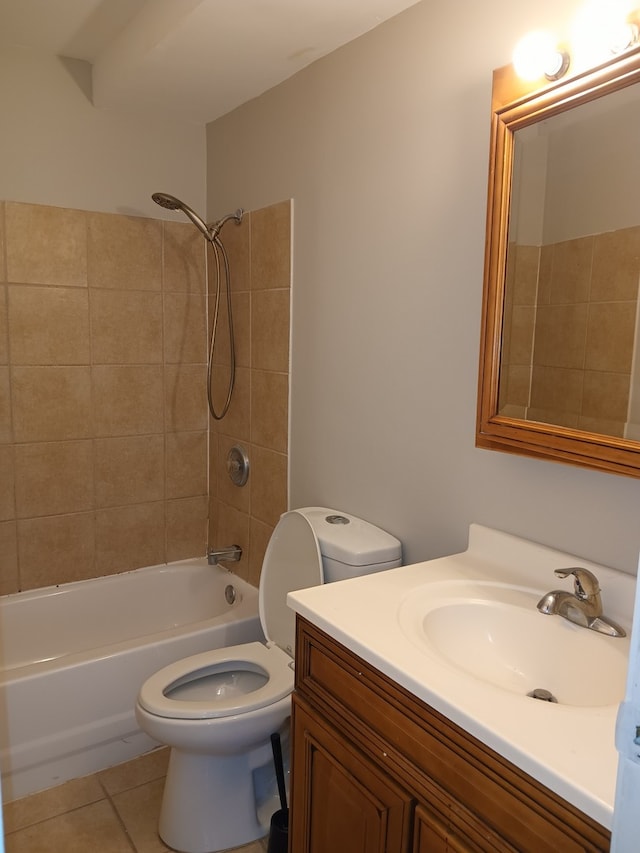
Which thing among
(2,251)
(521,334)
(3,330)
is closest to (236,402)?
(3,330)

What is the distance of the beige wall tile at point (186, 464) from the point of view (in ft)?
9.11

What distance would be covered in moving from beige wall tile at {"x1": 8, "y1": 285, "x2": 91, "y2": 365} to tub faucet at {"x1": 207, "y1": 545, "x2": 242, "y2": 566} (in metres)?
0.90

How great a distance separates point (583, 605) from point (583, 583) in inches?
1.7

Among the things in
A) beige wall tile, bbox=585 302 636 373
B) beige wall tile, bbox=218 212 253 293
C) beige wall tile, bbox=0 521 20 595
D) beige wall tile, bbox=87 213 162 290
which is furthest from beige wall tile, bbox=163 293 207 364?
beige wall tile, bbox=585 302 636 373

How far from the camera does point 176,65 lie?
204 centimetres

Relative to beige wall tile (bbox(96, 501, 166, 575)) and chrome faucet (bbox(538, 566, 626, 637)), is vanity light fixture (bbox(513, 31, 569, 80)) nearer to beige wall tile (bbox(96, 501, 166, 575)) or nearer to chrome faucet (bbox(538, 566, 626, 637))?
chrome faucet (bbox(538, 566, 626, 637))

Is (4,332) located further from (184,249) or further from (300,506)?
(300,506)

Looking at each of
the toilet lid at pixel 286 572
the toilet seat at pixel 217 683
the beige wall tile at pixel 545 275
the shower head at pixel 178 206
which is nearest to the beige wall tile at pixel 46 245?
the shower head at pixel 178 206

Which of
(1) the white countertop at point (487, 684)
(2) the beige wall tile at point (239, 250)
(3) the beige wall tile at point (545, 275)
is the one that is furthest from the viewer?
(2) the beige wall tile at point (239, 250)

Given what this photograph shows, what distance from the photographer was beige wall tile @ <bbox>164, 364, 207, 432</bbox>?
2.74 m

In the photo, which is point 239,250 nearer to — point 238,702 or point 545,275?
point 545,275

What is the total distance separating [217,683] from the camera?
2.00 metres

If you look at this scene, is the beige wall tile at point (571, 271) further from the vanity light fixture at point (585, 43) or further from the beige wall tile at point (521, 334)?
the vanity light fixture at point (585, 43)

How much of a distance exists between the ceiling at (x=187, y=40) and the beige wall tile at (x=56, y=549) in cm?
158
